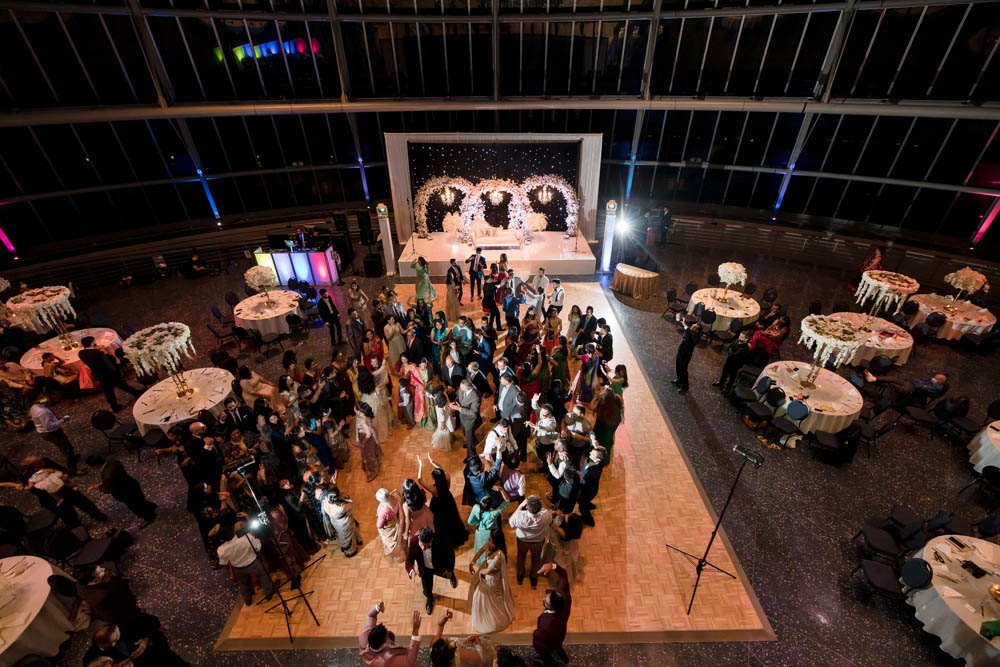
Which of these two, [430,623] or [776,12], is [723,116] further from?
[430,623]

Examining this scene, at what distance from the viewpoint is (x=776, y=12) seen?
1355 centimetres

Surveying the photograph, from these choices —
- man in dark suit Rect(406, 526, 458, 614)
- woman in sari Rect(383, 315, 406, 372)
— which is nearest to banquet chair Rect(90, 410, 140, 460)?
woman in sari Rect(383, 315, 406, 372)

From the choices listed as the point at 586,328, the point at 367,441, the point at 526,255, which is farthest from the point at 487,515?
the point at 526,255

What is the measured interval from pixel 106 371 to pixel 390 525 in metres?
6.78

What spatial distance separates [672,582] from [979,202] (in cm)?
1514

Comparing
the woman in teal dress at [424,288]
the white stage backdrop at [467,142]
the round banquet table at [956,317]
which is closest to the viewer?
the round banquet table at [956,317]

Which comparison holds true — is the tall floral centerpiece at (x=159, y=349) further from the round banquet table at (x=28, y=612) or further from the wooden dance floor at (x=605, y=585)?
the wooden dance floor at (x=605, y=585)

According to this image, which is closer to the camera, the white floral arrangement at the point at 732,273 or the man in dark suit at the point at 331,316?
the man in dark suit at the point at 331,316

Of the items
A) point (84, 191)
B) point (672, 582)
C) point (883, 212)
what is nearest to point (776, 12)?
point (883, 212)

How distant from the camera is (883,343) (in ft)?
31.1

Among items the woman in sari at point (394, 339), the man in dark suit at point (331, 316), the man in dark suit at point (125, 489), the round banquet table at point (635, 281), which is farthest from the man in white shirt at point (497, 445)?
the round banquet table at point (635, 281)

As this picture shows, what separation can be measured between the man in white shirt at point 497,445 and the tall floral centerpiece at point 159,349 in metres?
5.89

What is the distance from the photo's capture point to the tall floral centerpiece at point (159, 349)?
25.2ft

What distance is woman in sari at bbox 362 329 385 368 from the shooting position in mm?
8086
